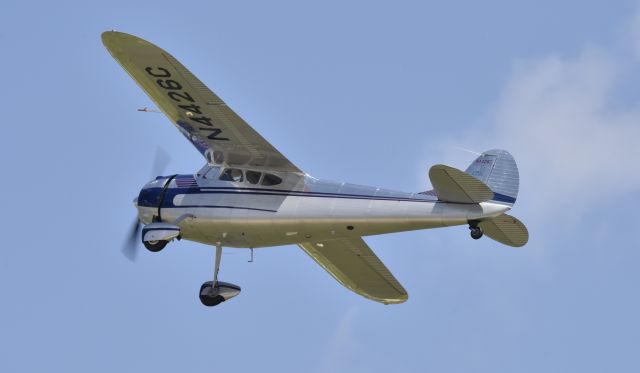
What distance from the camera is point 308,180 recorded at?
84.2 feet

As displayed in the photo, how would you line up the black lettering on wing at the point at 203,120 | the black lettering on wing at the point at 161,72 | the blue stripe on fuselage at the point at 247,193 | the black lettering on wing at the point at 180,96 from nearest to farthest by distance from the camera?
1. the blue stripe on fuselage at the point at 247,193
2. the black lettering on wing at the point at 161,72
3. the black lettering on wing at the point at 180,96
4. the black lettering on wing at the point at 203,120

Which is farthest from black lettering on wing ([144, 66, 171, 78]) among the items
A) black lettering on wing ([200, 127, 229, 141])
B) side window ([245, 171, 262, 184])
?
side window ([245, 171, 262, 184])

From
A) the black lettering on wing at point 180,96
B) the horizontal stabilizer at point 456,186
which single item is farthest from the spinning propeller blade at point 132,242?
the horizontal stabilizer at point 456,186

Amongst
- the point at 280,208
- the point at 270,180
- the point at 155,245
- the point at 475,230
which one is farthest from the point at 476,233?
the point at 155,245

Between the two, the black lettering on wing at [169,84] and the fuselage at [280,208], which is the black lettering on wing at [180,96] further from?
the fuselage at [280,208]

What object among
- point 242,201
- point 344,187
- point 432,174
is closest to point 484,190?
point 432,174

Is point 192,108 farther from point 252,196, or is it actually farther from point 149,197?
point 149,197

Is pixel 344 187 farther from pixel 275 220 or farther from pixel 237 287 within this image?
pixel 237 287

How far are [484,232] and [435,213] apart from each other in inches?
44.7

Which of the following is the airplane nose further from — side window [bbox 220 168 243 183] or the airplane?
side window [bbox 220 168 243 183]

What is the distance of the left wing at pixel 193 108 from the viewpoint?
24469 mm

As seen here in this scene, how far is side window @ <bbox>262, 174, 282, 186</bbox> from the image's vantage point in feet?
84.7

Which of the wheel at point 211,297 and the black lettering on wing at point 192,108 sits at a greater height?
the black lettering on wing at point 192,108

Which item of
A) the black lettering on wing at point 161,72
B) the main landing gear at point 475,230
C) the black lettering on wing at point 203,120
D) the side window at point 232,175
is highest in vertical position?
the black lettering on wing at point 161,72
